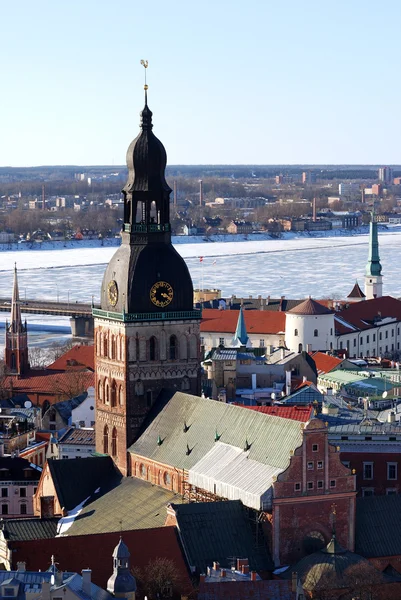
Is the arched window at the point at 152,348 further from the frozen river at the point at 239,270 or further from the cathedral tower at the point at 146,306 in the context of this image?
the frozen river at the point at 239,270

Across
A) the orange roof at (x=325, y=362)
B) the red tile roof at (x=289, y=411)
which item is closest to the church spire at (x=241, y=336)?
the orange roof at (x=325, y=362)

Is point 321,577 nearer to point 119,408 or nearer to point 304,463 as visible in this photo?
point 304,463

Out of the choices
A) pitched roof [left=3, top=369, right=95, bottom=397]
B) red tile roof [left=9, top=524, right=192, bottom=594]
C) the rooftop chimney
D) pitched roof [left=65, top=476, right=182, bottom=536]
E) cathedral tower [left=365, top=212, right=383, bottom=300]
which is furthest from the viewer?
cathedral tower [left=365, top=212, right=383, bottom=300]

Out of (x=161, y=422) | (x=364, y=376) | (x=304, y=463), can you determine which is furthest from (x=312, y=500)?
(x=364, y=376)

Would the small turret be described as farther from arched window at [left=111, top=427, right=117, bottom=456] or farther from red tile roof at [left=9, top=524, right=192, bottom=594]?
arched window at [left=111, top=427, right=117, bottom=456]

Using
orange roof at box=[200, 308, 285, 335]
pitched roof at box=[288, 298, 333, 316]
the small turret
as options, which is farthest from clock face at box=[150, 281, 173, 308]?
orange roof at box=[200, 308, 285, 335]

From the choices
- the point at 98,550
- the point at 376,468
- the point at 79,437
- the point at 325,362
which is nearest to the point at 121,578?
the point at 98,550
